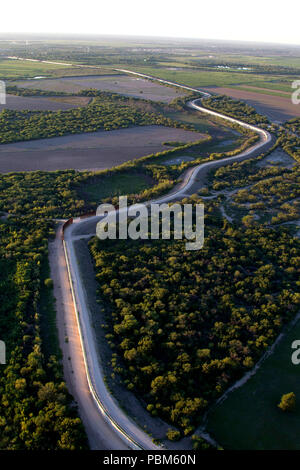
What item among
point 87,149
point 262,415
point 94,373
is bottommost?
point 262,415

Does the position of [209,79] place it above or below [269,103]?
above

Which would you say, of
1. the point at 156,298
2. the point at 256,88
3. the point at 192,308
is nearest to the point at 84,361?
A: the point at 156,298

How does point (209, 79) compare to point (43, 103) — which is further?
point (209, 79)

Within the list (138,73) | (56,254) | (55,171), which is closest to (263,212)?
(56,254)

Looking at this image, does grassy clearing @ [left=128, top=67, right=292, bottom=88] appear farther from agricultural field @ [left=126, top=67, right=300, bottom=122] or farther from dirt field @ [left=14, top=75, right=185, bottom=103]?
dirt field @ [left=14, top=75, right=185, bottom=103]

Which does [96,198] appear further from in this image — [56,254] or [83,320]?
[83,320]

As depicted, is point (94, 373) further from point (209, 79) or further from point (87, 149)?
point (209, 79)
